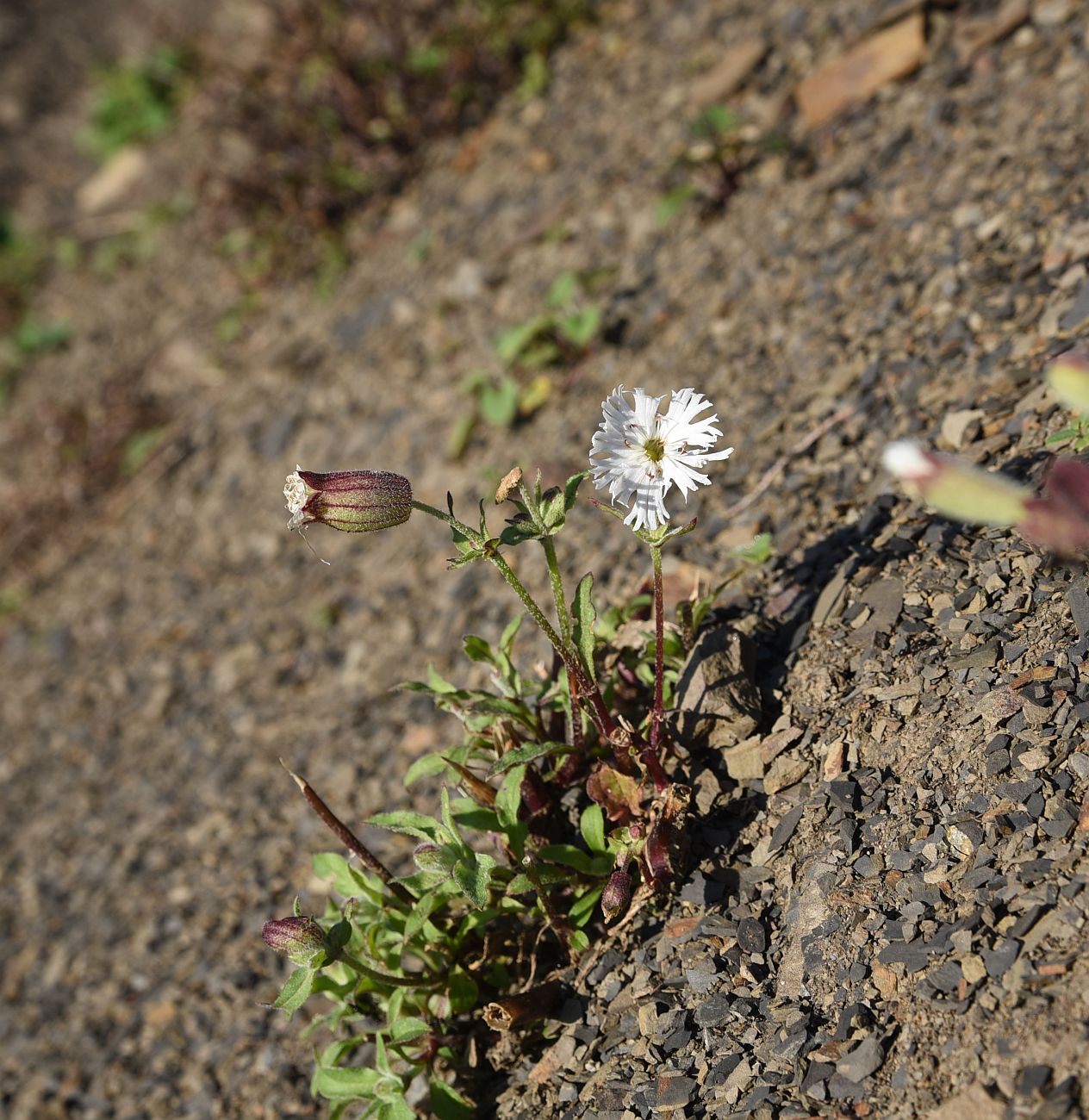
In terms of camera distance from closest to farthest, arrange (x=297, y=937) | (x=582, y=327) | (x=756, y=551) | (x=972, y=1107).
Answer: (x=972, y=1107), (x=297, y=937), (x=756, y=551), (x=582, y=327)

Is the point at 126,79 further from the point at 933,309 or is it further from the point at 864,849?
the point at 864,849

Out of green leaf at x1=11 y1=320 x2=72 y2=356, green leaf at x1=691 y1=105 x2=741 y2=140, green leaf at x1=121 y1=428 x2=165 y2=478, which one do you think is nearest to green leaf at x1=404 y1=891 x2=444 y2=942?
green leaf at x1=691 y1=105 x2=741 y2=140

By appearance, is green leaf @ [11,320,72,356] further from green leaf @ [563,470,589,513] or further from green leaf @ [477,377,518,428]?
green leaf @ [563,470,589,513]

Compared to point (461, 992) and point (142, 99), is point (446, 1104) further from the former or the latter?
point (142, 99)

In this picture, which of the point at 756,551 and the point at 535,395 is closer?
the point at 756,551

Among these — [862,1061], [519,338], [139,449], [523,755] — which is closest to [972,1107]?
[862,1061]

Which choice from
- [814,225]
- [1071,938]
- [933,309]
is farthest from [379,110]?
[1071,938]
